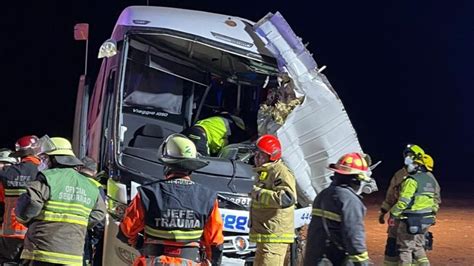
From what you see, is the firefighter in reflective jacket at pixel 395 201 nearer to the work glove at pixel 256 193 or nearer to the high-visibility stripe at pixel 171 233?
the work glove at pixel 256 193

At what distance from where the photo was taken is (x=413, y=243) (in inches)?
392

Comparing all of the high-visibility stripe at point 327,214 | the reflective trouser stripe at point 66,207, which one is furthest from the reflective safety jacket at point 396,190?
the reflective trouser stripe at point 66,207

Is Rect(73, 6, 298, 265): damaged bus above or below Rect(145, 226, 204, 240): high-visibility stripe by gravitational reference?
above

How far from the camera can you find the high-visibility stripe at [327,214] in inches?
241

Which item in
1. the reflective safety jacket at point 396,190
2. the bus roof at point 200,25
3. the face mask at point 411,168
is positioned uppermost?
the bus roof at point 200,25

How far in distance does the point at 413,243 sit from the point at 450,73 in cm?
3234

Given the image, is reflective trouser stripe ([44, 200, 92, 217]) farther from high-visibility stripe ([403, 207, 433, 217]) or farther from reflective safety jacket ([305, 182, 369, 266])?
high-visibility stripe ([403, 207, 433, 217])

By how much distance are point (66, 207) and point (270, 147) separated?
2.23 metres

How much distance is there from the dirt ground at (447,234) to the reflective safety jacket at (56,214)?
18.8 ft

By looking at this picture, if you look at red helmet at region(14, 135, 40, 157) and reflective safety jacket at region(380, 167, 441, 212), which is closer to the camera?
red helmet at region(14, 135, 40, 157)

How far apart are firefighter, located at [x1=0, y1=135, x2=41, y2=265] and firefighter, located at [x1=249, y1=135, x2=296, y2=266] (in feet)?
6.69

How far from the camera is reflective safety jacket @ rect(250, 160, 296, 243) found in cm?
746

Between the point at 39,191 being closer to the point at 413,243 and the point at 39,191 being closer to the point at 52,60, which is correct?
the point at 413,243

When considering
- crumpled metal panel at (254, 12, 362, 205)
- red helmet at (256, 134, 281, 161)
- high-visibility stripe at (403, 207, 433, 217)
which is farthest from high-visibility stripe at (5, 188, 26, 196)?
high-visibility stripe at (403, 207, 433, 217)
